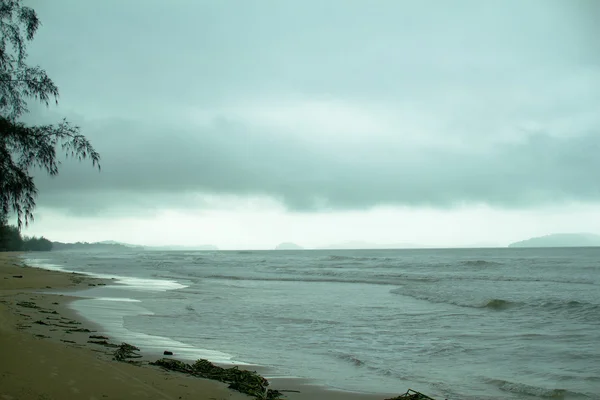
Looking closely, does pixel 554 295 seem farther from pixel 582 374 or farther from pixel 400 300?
pixel 582 374

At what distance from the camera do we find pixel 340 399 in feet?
23.0

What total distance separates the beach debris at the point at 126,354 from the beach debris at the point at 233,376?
52 centimetres

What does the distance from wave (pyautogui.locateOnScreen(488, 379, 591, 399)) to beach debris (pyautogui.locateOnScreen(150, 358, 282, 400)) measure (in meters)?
3.96

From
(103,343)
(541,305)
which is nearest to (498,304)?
(541,305)

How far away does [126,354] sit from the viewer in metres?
8.72

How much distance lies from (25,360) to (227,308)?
12.2m

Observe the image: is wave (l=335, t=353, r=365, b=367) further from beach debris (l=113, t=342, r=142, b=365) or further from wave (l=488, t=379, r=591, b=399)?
beach debris (l=113, t=342, r=142, b=365)

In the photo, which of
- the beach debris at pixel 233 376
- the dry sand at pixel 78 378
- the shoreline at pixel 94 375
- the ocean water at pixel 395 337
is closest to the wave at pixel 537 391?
the ocean water at pixel 395 337

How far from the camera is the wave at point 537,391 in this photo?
7523 millimetres

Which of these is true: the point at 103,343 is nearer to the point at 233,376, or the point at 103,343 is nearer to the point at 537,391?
the point at 233,376

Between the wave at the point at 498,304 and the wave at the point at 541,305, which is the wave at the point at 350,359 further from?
the wave at the point at 498,304

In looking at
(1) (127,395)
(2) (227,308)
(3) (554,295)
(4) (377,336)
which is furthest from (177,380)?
(3) (554,295)

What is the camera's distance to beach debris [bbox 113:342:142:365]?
8.10 meters

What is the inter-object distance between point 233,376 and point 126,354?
8.22 feet
